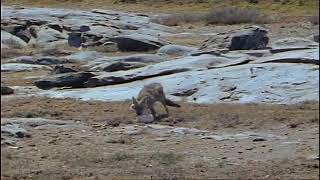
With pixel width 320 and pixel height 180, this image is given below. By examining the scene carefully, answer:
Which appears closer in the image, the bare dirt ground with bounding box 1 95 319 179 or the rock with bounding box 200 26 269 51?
the bare dirt ground with bounding box 1 95 319 179

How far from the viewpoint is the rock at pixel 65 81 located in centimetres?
2056

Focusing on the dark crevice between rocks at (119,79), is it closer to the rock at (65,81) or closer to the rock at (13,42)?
the rock at (65,81)

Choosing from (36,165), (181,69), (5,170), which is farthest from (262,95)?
(5,170)

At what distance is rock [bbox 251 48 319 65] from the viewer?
16.7 metres

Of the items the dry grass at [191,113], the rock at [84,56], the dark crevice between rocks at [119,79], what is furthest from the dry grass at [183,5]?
the dry grass at [191,113]

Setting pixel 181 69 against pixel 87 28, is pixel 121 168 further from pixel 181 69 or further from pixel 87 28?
pixel 87 28

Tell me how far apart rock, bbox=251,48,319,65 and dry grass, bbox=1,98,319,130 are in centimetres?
129

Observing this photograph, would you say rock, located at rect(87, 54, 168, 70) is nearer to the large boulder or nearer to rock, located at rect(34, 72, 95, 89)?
rock, located at rect(34, 72, 95, 89)

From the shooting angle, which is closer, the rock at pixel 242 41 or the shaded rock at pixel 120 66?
the shaded rock at pixel 120 66

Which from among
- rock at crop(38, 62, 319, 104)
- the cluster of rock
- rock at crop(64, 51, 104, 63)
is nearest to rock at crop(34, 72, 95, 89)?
the cluster of rock

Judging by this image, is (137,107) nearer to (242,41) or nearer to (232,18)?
(242,41)

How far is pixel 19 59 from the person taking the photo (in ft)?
85.4

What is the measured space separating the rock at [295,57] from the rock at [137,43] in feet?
33.7

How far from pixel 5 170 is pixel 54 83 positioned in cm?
1089
